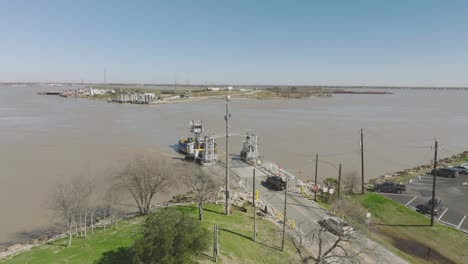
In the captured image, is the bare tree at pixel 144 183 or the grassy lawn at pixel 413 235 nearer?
the grassy lawn at pixel 413 235

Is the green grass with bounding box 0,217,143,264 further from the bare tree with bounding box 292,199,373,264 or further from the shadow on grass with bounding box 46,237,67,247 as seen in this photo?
the bare tree with bounding box 292,199,373,264

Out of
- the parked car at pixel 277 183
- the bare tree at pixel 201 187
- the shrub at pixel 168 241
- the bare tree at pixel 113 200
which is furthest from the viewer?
the parked car at pixel 277 183

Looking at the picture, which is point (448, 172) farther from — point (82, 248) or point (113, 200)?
point (82, 248)

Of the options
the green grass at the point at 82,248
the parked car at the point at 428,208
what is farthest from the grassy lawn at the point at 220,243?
the parked car at the point at 428,208

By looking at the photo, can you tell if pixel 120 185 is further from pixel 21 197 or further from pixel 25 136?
pixel 25 136

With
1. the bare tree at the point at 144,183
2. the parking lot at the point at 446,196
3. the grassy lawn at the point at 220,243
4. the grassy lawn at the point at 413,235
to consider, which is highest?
the bare tree at the point at 144,183

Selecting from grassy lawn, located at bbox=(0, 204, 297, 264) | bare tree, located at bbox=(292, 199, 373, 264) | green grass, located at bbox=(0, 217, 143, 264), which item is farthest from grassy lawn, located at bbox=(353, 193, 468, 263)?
green grass, located at bbox=(0, 217, 143, 264)

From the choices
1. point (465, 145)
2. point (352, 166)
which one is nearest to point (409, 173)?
point (352, 166)

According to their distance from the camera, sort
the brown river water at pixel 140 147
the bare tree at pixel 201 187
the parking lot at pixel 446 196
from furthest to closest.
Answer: the brown river water at pixel 140 147 → the parking lot at pixel 446 196 → the bare tree at pixel 201 187

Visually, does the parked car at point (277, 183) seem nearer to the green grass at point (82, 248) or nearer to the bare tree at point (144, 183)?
the bare tree at point (144, 183)
